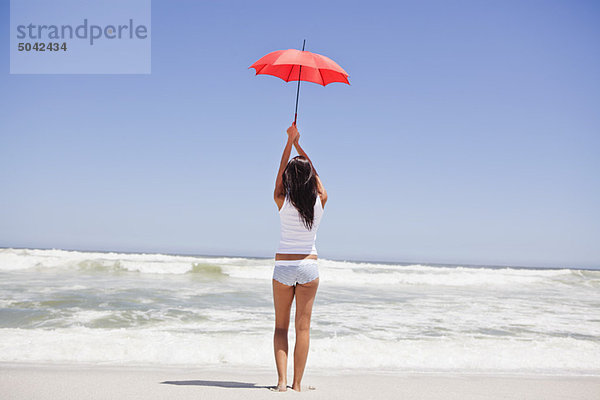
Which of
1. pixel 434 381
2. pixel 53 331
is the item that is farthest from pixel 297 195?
pixel 53 331

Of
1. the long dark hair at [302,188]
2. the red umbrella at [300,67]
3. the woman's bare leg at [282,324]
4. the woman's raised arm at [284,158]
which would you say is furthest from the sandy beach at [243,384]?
the red umbrella at [300,67]

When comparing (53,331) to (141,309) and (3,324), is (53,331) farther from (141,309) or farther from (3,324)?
(141,309)

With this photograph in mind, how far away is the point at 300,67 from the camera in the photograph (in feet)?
13.0

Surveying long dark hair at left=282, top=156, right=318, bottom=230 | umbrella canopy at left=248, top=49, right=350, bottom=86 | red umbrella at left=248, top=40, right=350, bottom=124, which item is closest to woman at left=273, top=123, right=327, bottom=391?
long dark hair at left=282, top=156, right=318, bottom=230

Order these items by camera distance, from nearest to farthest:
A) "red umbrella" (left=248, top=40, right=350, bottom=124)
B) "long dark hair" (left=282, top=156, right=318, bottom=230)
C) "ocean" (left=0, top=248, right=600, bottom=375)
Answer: "long dark hair" (left=282, top=156, right=318, bottom=230)
"red umbrella" (left=248, top=40, right=350, bottom=124)
"ocean" (left=0, top=248, right=600, bottom=375)

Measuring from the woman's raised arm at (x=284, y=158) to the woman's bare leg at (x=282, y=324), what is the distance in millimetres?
702

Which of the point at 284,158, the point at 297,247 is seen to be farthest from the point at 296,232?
the point at 284,158

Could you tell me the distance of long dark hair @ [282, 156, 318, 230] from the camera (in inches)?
125

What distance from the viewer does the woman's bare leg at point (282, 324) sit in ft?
10.8

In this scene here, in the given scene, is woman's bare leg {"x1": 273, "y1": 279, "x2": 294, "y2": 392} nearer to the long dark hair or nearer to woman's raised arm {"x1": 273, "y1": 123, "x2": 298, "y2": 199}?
the long dark hair

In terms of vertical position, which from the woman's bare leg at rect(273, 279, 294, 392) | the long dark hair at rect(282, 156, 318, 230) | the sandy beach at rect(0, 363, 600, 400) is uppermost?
the long dark hair at rect(282, 156, 318, 230)

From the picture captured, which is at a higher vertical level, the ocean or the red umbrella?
the red umbrella

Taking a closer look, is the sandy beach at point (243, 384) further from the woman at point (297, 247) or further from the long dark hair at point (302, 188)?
the long dark hair at point (302, 188)

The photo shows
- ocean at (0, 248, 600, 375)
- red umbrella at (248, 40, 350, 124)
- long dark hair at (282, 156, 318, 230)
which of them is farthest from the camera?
ocean at (0, 248, 600, 375)
